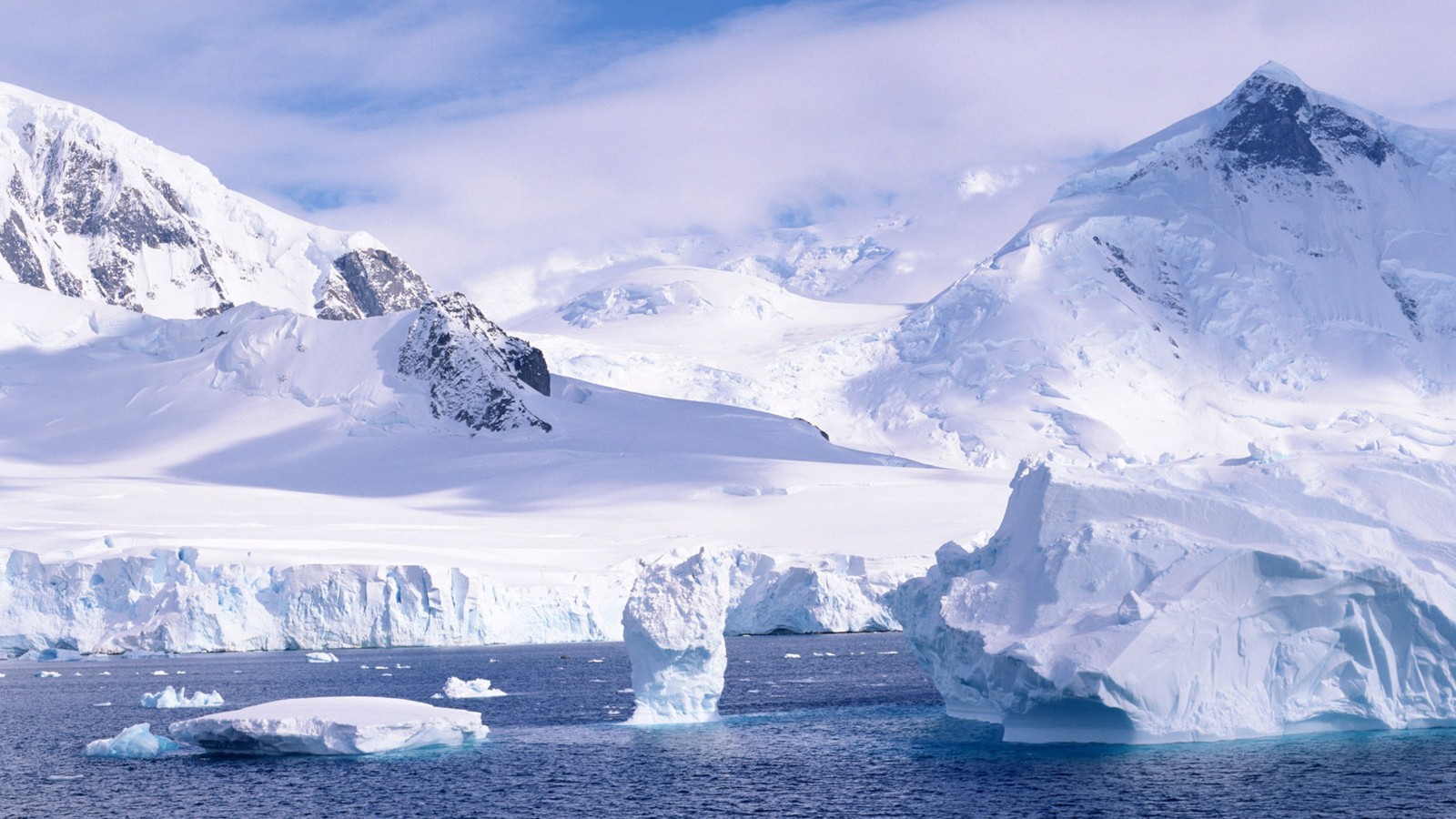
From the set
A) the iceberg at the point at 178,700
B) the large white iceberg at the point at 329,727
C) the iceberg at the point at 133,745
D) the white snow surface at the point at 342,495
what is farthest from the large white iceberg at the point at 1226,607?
the white snow surface at the point at 342,495

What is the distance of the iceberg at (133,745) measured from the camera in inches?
1625

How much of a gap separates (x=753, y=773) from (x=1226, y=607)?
11.5m

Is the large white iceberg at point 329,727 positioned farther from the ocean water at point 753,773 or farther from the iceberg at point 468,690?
the iceberg at point 468,690

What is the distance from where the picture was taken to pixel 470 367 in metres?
169

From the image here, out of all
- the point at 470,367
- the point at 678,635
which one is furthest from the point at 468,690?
the point at 470,367

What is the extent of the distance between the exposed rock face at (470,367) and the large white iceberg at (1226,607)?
129 m

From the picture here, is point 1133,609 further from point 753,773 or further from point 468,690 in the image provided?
point 468,690

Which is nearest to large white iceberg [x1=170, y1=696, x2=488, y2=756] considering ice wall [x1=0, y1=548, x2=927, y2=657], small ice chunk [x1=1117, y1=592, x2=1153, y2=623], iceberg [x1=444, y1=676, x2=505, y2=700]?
iceberg [x1=444, y1=676, x2=505, y2=700]

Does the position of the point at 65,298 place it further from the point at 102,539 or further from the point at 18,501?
the point at 102,539

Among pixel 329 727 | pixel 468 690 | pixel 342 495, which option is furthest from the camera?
pixel 342 495

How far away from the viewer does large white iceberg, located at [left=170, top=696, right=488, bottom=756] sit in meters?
39.9

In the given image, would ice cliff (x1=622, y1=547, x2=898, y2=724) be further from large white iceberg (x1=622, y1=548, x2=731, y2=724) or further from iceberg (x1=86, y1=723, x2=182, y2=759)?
iceberg (x1=86, y1=723, x2=182, y2=759)

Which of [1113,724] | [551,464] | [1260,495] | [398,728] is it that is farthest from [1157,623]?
[551,464]

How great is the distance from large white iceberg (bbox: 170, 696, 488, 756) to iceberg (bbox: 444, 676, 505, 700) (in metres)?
14.0
